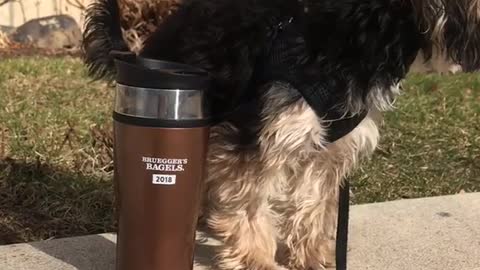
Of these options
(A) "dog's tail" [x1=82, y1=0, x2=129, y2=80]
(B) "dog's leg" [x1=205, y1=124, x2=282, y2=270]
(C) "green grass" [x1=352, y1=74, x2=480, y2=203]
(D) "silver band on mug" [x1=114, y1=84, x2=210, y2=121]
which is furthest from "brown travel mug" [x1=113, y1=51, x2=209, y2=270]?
(C) "green grass" [x1=352, y1=74, x2=480, y2=203]

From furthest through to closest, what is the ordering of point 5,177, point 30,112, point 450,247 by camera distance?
1. point 30,112
2. point 5,177
3. point 450,247

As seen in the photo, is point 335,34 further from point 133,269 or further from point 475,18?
point 133,269

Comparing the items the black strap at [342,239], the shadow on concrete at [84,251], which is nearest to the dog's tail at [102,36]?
the shadow on concrete at [84,251]

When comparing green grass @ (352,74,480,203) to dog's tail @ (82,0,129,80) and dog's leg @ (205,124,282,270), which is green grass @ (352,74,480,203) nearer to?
dog's leg @ (205,124,282,270)

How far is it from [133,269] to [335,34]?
1.22 m

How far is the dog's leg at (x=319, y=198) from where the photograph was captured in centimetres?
365

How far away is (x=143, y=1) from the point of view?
7.37 meters

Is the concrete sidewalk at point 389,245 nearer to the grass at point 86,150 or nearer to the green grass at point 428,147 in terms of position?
the grass at point 86,150

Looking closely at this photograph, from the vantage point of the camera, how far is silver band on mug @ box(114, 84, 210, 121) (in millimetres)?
3145

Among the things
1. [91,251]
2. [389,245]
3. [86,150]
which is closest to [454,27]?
[389,245]

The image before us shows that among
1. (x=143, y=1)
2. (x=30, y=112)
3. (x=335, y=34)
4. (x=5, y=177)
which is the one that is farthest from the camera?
(x=143, y=1)

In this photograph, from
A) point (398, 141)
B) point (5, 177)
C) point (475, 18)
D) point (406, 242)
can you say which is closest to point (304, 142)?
point (475, 18)

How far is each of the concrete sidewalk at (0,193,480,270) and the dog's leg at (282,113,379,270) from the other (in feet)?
0.65

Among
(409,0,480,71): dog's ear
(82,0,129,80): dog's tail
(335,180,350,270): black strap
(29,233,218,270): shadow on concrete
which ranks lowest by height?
(29,233,218,270): shadow on concrete
